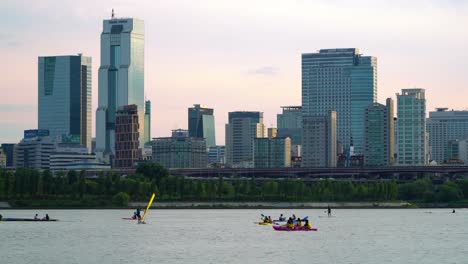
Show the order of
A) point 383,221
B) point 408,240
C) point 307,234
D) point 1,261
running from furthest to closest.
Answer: point 383,221 → point 307,234 → point 408,240 → point 1,261

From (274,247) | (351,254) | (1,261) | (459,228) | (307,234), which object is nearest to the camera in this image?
(1,261)

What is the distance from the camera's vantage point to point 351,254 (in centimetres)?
10456

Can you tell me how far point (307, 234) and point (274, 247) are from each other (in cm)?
2330

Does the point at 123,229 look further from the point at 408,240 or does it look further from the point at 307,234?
the point at 408,240

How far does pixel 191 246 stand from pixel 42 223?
164 ft

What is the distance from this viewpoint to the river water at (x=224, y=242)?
99750 mm

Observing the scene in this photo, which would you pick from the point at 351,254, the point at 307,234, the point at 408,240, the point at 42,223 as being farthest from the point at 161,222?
the point at 351,254

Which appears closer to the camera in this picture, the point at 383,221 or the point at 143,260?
the point at 143,260

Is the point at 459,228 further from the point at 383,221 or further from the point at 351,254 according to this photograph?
the point at 351,254

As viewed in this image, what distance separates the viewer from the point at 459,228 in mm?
154250

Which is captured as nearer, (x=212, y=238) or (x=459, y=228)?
(x=212, y=238)

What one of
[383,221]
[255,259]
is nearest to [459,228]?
[383,221]

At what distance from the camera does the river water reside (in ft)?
327

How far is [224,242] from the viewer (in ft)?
391
